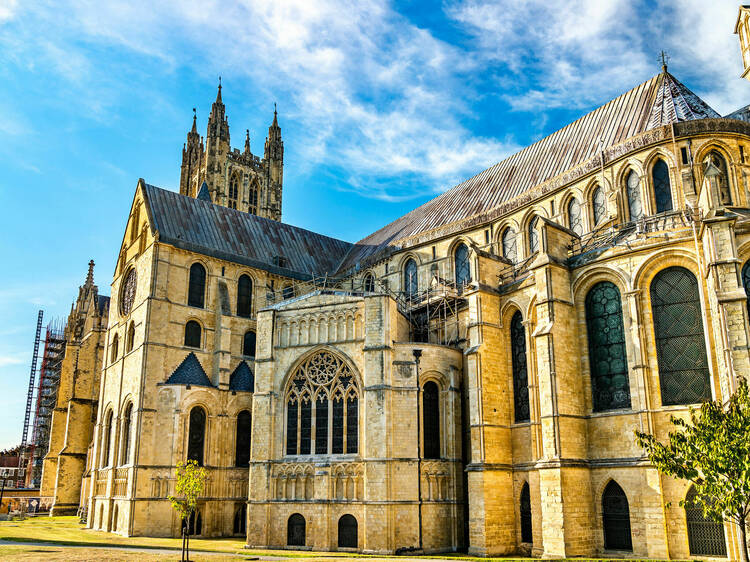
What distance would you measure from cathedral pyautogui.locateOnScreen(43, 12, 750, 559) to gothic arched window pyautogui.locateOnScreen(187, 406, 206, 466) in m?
0.11

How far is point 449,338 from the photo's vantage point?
30.2 metres

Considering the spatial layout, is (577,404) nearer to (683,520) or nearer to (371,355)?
(683,520)

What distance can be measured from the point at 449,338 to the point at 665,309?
10899 millimetres

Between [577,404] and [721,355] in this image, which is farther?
[577,404]

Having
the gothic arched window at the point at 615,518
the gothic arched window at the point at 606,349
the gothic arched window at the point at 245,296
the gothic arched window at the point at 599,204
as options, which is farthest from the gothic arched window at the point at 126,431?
the gothic arched window at the point at 599,204

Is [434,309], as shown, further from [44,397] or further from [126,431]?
[44,397]

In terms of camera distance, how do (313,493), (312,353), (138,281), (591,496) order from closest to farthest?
(591,496) < (313,493) < (312,353) < (138,281)

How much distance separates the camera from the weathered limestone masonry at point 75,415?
4659 centimetres

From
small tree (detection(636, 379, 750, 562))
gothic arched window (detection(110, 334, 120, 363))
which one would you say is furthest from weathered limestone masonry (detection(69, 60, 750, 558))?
small tree (detection(636, 379, 750, 562))

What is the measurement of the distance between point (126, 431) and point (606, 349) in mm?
25071

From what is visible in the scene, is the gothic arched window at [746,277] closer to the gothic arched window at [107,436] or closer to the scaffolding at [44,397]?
the gothic arched window at [107,436]

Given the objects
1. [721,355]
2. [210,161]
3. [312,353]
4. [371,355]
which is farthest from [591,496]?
[210,161]

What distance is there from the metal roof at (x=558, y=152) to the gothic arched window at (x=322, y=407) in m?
12.2

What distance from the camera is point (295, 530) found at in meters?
27.1
